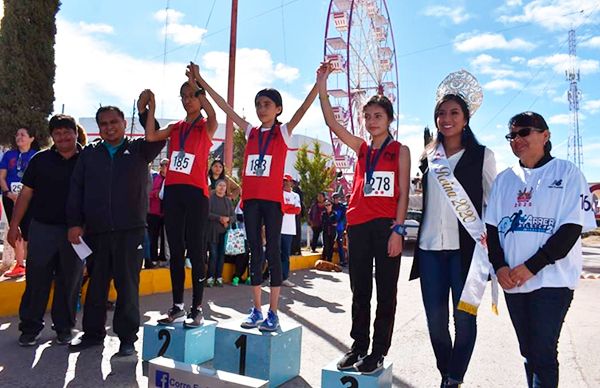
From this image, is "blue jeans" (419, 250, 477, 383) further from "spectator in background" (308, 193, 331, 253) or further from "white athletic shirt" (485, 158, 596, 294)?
"spectator in background" (308, 193, 331, 253)

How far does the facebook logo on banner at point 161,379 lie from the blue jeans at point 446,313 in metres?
1.44

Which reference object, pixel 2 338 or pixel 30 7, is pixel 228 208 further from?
pixel 30 7

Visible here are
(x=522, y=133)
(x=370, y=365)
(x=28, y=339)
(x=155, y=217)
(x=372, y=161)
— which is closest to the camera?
(x=522, y=133)

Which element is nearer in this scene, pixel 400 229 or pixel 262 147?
pixel 400 229

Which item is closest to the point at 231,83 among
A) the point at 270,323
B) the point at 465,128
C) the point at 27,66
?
the point at 27,66

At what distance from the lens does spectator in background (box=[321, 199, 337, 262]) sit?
34.2ft

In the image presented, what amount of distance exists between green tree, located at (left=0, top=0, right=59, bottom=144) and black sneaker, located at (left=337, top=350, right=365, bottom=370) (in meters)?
6.40

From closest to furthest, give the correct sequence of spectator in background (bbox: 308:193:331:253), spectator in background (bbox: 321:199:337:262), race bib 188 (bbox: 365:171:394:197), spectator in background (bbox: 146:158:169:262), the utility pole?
1. race bib 188 (bbox: 365:171:394:197)
2. spectator in background (bbox: 146:158:169:262)
3. spectator in background (bbox: 321:199:337:262)
4. the utility pole
5. spectator in background (bbox: 308:193:331:253)

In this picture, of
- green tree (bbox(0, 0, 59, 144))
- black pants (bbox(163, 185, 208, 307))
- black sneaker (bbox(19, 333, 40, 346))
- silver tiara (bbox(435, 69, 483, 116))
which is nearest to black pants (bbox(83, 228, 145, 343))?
black pants (bbox(163, 185, 208, 307))

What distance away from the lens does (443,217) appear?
257 centimetres

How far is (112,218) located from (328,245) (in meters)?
7.35

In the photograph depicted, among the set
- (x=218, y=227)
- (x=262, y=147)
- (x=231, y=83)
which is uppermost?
(x=231, y=83)

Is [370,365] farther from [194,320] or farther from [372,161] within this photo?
[194,320]

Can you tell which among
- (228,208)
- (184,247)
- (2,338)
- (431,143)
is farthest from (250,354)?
(228,208)
